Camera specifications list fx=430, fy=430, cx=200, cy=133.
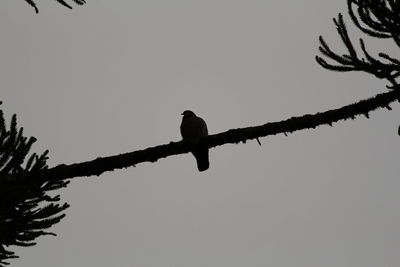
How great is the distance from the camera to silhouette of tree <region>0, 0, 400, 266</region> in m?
2.78

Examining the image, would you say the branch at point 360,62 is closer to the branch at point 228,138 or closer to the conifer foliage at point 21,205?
the branch at point 228,138

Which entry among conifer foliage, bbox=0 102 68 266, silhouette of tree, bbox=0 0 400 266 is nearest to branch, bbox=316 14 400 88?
silhouette of tree, bbox=0 0 400 266

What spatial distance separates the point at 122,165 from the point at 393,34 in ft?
6.98

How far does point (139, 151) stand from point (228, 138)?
24.5 inches

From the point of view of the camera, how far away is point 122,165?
2955 millimetres

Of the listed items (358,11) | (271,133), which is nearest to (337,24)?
(358,11)

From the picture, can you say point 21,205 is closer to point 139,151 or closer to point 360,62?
point 139,151

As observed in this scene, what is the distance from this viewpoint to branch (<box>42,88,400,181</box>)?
263cm

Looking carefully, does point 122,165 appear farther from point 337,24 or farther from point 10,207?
point 337,24

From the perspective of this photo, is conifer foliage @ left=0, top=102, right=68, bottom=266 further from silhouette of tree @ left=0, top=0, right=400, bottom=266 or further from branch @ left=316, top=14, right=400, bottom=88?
branch @ left=316, top=14, right=400, bottom=88

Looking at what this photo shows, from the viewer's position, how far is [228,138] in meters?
A: 2.99

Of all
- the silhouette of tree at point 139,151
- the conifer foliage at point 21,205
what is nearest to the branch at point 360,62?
the silhouette of tree at point 139,151

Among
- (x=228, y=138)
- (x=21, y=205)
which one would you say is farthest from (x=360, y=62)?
(x=21, y=205)

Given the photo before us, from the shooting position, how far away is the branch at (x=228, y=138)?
2633mm
